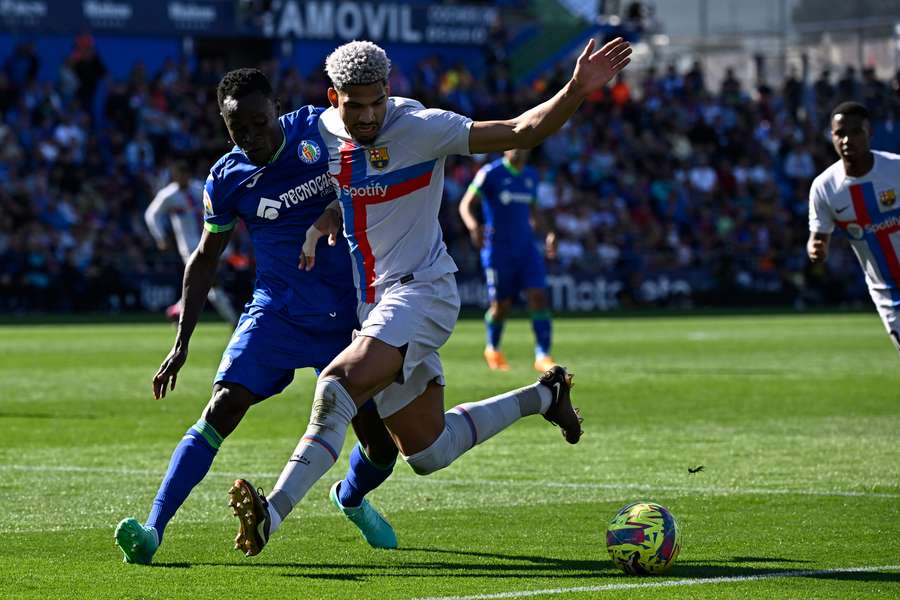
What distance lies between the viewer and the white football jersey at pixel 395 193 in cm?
638

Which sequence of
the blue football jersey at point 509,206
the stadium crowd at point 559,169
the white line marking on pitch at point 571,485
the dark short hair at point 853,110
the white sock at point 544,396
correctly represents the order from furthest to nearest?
1. the stadium crowd at point 559,169
2. the blue football jersey at point 509,206
3. the dark short hair at point 853,110
4. the white line marking on pitch at point 571,485
5. the white sock at point 544,396

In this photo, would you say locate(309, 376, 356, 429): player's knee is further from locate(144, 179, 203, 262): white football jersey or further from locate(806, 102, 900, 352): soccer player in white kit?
locate(144, 179, 203, 262): white football jersey

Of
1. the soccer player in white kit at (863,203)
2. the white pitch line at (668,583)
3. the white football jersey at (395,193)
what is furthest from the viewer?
the soccer player in white kit at (863,203)

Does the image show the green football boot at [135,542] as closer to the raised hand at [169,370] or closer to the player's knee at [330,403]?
the raised hand at [169,370]

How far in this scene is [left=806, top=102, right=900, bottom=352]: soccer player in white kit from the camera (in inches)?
384

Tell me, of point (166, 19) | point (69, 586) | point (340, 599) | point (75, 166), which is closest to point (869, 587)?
point (340, 599)

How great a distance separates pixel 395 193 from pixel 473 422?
1.12m

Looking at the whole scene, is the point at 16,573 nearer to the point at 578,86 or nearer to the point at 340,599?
the point at 340,599

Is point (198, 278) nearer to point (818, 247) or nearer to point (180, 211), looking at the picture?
point (818, 247)

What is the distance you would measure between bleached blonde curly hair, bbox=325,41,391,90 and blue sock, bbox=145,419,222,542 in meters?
1.61

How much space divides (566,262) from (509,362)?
1531 centimetres

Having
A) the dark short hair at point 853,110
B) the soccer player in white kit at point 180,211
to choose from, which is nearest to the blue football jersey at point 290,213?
the dark short hair at point 853,110

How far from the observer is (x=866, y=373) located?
1731 cm

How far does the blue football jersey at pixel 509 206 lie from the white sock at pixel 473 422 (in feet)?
33.5
